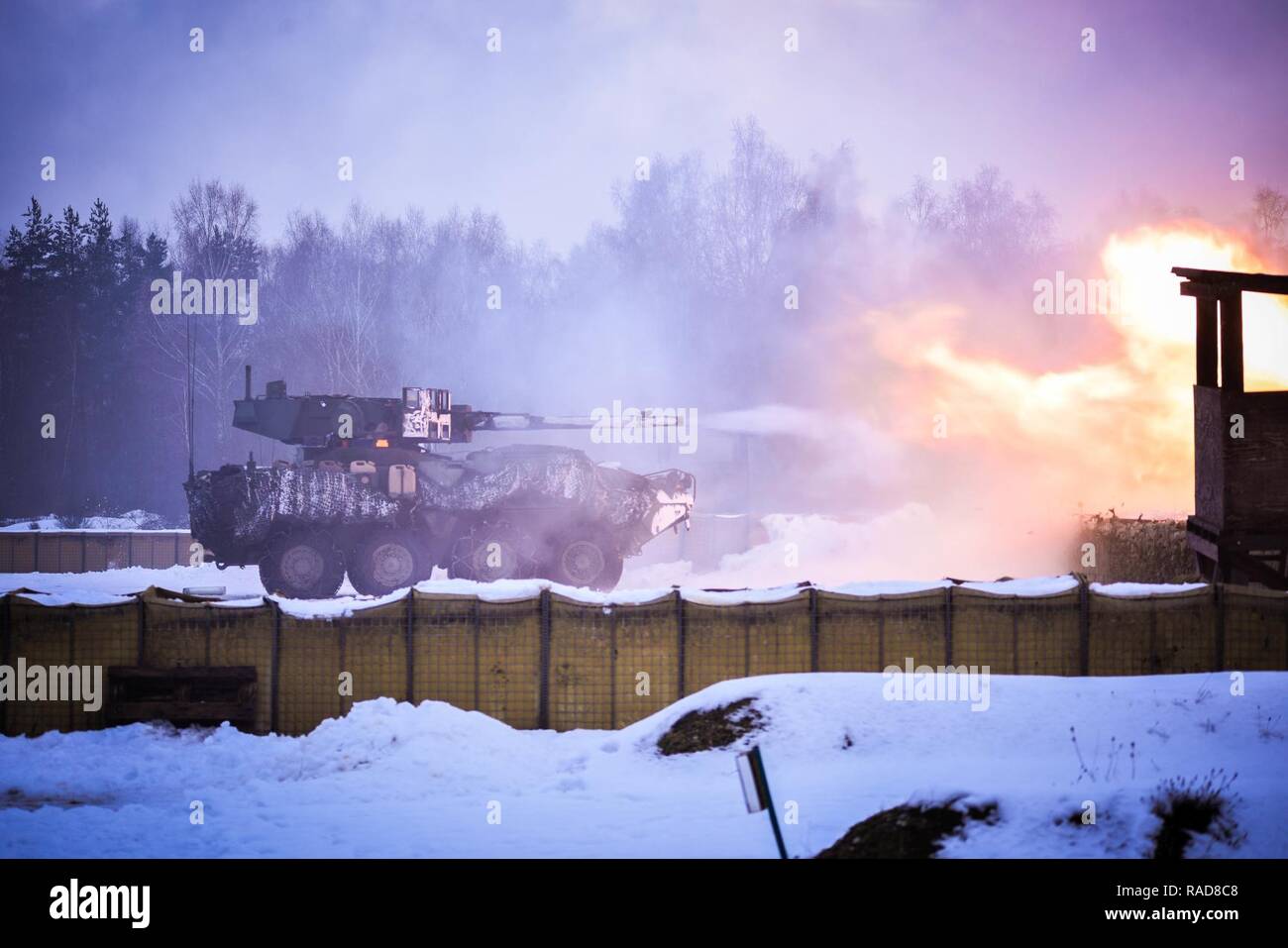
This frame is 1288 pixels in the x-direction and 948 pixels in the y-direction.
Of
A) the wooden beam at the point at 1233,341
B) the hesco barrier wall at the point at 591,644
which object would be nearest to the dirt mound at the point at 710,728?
the hesco barrier wall at the point at 591,644

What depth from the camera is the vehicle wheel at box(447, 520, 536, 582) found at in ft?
69.9

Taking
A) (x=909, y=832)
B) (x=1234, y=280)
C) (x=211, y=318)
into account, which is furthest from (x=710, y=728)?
(x=211, y=318)

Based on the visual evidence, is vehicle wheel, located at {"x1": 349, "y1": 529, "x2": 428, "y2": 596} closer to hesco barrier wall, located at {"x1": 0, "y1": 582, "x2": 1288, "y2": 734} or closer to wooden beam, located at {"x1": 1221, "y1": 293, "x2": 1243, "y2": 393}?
hesco barrier wall, located at {"x1": 0, "y1": 582, "x2": 1288, "y2": 734}

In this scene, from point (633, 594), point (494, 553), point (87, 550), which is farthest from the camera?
point (87, 550)

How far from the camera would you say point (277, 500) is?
20922mm

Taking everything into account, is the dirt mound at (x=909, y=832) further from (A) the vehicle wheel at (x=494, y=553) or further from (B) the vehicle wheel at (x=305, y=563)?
(B) the vehicle wheel at (x=305, y=563)

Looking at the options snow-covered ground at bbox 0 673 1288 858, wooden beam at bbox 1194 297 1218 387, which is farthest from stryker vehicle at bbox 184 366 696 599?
wooden beam at bbox 1194 297 1218 387

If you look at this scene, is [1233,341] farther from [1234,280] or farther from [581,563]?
[581,563]

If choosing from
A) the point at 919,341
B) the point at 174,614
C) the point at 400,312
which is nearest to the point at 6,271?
the point at 400,312

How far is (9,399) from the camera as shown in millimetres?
46469

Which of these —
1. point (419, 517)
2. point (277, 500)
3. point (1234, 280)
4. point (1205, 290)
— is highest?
point (1234, 280)

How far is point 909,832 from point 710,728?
375 centimetres

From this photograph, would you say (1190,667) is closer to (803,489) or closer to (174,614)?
(174,614)

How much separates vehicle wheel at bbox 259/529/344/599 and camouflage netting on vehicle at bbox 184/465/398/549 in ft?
1.09
